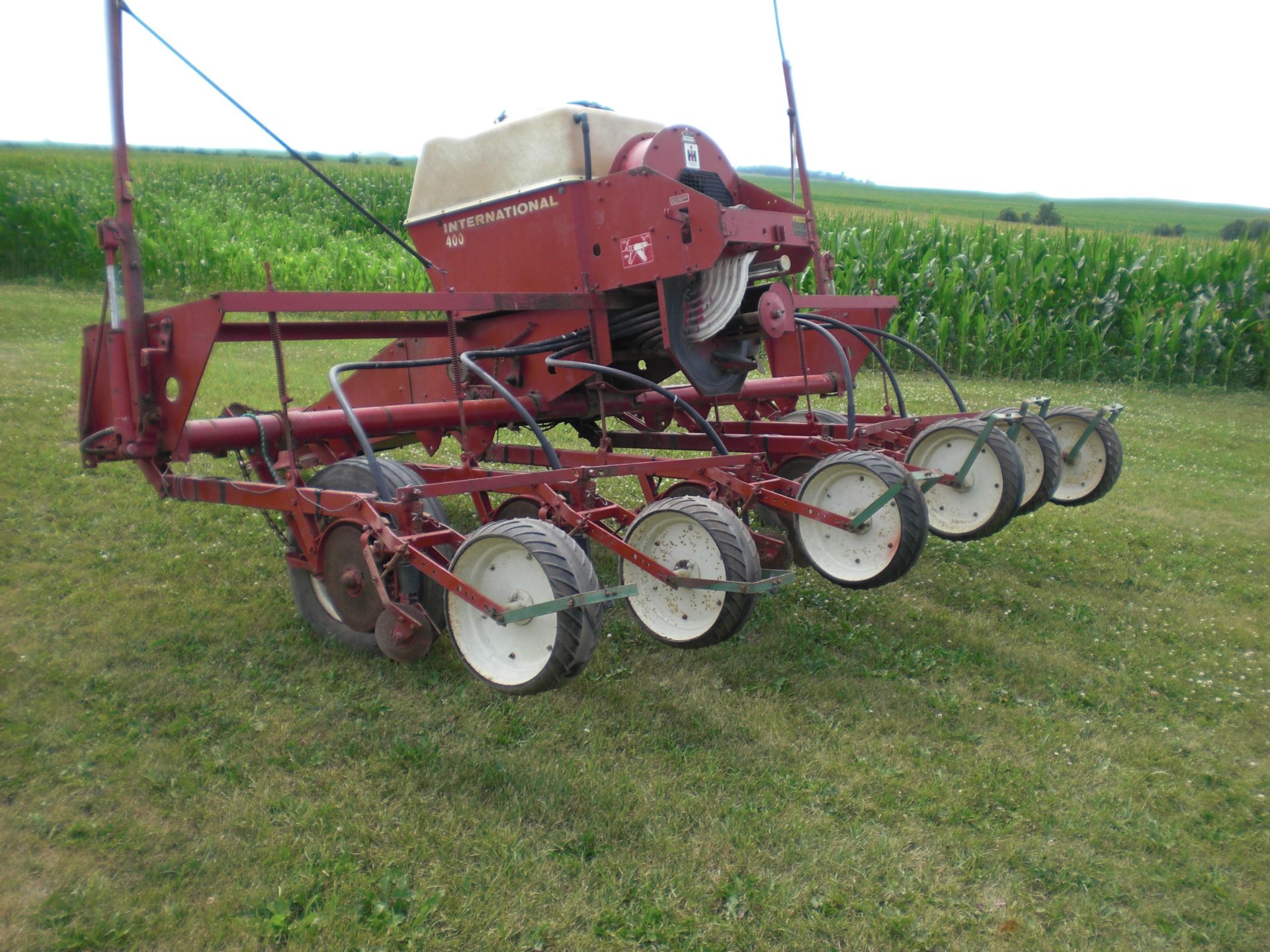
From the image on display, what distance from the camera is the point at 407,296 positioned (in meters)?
3.57

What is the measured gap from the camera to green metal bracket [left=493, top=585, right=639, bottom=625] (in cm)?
267

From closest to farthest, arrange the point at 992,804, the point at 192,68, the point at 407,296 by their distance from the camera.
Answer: the point at 992,804, the point at 407,296, the point at 192,68

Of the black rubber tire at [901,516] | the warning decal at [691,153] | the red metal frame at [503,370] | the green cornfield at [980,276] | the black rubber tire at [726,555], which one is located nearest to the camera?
the black rubber tire at [726,555]

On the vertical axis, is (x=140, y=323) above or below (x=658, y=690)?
above

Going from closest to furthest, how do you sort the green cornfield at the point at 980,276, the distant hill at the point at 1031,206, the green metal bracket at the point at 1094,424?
the green metal bracket at the point at 1094,424, the green cornfield at the point at 980,276, the distant hill at the point at 1031,206

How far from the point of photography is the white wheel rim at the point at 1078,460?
4.98m

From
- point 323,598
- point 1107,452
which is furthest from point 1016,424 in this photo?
point 323,598

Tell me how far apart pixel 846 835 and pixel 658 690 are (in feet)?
3.44

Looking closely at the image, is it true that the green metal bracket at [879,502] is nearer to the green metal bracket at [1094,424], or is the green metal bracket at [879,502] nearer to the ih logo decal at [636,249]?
the ih logo decal at [636,249]


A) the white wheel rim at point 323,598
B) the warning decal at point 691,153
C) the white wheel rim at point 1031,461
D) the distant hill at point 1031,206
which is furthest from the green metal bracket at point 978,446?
the distant hill at point 1031,206

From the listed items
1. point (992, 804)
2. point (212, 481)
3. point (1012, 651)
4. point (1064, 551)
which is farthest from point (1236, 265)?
point (212, 481)

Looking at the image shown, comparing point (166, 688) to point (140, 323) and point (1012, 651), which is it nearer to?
point (140, 323)

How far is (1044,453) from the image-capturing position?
4.57 meters

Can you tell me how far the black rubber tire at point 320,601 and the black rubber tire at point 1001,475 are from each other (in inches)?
89.5
